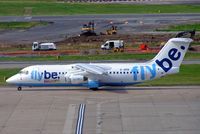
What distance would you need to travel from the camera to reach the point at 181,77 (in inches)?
A: 2653

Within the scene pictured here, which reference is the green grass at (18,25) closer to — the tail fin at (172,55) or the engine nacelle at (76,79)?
the engine nacelle at (76,79)

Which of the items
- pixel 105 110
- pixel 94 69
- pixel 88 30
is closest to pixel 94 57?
pixel 94 69

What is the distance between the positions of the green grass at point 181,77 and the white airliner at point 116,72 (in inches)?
132

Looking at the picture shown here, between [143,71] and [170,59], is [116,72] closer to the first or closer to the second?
[143,71]

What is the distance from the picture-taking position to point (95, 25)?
406 feet

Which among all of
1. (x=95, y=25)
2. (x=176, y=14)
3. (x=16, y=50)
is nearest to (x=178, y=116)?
(x=16, y=50)

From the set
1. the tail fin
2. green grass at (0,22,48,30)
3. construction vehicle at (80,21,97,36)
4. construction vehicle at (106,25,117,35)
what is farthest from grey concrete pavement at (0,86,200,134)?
green grass at (0,22,48,30)

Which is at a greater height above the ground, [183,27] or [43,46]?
[183,27]

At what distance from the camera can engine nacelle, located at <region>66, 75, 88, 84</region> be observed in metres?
60.4

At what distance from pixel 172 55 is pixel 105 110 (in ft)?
41.0

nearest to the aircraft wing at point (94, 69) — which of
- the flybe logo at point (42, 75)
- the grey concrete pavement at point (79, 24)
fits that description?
the flybe logo at point (42, 75)

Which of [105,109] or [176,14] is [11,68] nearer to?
[105,109]

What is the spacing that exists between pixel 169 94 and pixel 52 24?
71.2 m

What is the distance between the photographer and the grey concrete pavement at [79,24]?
112 meters
